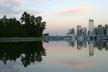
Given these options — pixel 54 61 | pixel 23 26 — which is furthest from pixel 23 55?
pixel 23 26

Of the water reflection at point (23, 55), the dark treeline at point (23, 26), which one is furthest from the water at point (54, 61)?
the dark treeline at point (23, 26)

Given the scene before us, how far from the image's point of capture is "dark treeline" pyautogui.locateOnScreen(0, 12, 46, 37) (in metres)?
110

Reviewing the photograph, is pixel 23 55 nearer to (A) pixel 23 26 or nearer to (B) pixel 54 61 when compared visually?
(B) pixel 54 61

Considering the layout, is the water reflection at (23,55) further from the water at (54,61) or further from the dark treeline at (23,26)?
the dark treeline at (23,26)

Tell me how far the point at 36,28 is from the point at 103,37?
55.2m

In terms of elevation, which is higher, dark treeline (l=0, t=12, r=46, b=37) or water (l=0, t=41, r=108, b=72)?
dark treeline (l=0, t=12, r=46, b=37)

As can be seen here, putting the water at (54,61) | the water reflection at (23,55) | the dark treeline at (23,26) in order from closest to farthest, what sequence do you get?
the water at (54,61) → the water reflection at (23,55) → the dark treeline at (23,26)

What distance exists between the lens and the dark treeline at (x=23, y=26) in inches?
4316

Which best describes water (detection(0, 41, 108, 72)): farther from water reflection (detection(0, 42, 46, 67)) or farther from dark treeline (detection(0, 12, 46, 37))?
dark treeline (detection(0, 12, 46, 37))

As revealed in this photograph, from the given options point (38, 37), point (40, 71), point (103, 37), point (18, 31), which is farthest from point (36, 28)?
point (40, 71)

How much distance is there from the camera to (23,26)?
122 m

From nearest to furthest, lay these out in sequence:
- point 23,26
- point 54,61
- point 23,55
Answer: point 54,61 < point 23,55 < point 23,26

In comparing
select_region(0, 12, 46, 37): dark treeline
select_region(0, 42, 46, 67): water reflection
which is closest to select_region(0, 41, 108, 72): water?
select_region(0, 42, 46, 67): water reflection

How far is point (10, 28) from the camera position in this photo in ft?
360
